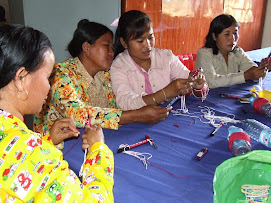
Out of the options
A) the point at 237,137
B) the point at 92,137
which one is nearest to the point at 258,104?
the point at 237,137

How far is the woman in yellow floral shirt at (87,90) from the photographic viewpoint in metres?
1.49

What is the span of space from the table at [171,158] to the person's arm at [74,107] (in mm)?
Result: 81

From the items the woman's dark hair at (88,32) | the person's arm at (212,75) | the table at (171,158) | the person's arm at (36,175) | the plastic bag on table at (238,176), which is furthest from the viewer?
the person's arm at (212,75)

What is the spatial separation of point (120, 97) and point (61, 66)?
1.54 feet

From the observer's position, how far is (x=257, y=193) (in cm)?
86

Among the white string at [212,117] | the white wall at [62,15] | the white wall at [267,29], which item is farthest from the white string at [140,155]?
the white wall at [267,29]

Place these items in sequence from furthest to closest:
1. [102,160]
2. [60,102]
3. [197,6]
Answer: [197,6] → [60,102] → [102,160]

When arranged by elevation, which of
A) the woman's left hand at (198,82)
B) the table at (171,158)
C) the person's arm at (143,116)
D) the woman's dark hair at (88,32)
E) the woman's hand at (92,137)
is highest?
the woman's dark hair at (88,32)

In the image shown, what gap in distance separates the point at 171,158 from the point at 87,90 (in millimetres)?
884

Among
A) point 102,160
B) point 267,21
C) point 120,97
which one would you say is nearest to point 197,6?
point 267,21

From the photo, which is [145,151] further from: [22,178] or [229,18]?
[229,18]

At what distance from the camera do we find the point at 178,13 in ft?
16.1

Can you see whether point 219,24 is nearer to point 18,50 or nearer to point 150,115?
point 150,115

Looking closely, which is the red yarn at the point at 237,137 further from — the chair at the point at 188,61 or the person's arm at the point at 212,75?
the chair at the point at 188,61
